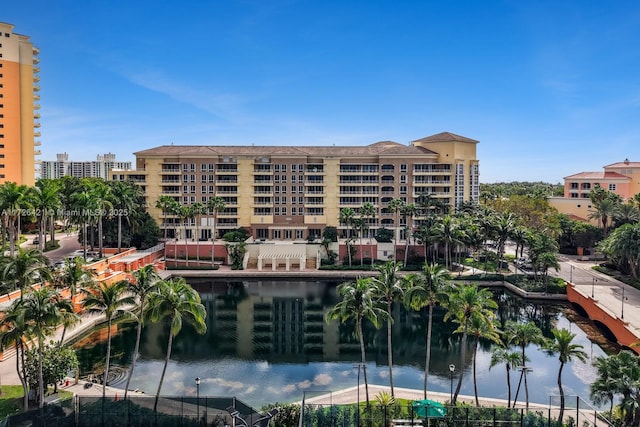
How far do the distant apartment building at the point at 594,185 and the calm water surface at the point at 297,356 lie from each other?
5241 centimetres

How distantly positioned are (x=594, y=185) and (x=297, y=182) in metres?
64.9

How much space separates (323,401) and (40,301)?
61.0 feet

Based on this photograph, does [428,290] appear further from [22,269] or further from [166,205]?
[166,205]

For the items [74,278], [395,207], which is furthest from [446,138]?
[74,278]

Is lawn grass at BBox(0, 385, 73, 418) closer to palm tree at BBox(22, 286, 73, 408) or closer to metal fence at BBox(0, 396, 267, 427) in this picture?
palm tree at BBox(22, 286, 73, 408)

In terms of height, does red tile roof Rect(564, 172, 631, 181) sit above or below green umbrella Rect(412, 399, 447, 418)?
above

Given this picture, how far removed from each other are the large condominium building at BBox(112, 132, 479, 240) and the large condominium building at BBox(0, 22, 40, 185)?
27.5 metres

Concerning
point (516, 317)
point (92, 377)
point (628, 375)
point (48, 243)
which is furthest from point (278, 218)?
point (628, 375)

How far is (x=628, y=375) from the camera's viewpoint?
2488cm

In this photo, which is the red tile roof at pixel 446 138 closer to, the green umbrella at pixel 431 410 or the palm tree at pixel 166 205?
the palm tree at pixel 166 205

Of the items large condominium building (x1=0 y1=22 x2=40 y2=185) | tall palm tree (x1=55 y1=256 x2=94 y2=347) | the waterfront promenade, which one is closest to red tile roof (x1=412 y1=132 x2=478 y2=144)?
the waterfront promenade

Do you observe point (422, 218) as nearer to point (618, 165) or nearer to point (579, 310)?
point (579, 310)

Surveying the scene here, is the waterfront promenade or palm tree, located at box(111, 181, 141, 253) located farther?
palm tree, located at box(111, 181, 141, 253)

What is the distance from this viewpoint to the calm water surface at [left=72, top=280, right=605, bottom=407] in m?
37.2
